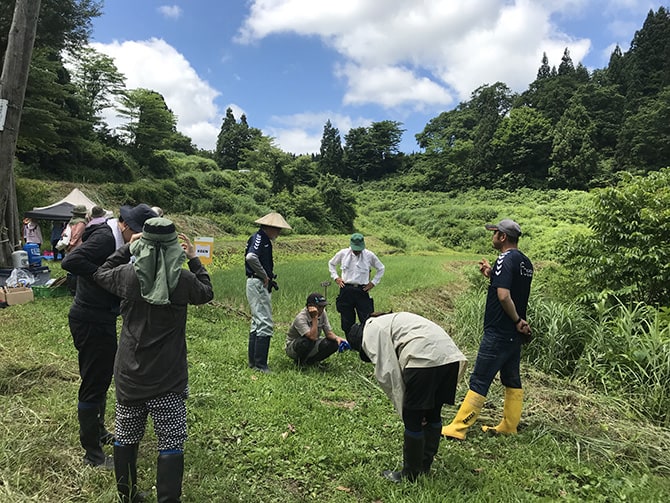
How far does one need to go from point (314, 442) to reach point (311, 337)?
5.51 feet

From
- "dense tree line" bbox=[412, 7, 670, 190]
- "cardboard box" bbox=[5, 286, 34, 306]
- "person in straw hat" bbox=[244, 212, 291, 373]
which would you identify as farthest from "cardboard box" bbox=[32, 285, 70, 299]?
"dense tree line" bbox=[412, 7, 670, 190]

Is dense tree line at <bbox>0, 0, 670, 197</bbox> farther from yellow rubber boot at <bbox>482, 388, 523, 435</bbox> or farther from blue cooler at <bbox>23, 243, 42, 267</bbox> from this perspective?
yellow rubber boot at <bbox>482, 388, 523, 435</bbox>

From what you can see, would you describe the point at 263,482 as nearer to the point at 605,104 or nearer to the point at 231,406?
the point at 231,406

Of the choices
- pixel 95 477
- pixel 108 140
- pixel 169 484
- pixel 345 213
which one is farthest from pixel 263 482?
pixel 108 140

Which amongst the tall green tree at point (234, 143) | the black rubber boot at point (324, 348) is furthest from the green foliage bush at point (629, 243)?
the tall green tree at point (234, 143)

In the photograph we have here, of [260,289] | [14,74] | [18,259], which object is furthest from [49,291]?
[260,289]

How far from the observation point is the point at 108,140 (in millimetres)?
28703

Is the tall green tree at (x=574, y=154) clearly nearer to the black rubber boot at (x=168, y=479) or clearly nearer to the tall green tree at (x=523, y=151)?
the tall green tree at (x=523, y=151)

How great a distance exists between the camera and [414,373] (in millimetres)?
2859

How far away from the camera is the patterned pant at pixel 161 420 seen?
2.32 m

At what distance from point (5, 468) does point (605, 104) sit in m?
62.1

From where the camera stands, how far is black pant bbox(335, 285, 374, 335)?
244 inches

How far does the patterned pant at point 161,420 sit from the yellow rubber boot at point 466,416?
96.6 inches

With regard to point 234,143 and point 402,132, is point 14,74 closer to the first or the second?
point 234,143
